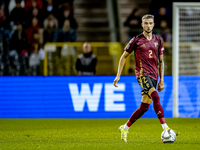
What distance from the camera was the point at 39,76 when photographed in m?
10.6

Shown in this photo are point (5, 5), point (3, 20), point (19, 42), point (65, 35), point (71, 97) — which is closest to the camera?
point (71, 97)

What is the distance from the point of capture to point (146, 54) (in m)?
6.28

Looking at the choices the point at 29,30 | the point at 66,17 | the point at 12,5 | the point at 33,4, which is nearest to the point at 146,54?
the point at 29,30

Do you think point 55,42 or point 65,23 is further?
point 65,23

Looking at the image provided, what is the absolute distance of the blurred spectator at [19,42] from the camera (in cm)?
1103

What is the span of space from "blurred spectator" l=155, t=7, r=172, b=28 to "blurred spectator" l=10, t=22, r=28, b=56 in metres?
3.61

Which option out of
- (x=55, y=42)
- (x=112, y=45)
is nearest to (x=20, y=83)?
(x=55, y=42)

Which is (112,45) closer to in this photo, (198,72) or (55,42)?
(55,42)

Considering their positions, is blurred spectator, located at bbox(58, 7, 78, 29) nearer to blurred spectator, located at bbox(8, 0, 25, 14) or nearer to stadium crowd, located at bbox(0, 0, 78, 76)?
stadium crowd, located at bbox(0, 0, 78, 76)

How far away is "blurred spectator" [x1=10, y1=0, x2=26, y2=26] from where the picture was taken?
1234 cm

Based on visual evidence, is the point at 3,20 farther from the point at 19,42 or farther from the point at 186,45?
the point at 186,45

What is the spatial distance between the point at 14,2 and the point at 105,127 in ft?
19.3

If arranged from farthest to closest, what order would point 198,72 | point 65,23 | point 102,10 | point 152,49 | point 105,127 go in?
point 102,10, point 65,23, point 198,72, point 105,127, point 152,49

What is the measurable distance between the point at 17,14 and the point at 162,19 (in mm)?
4000
